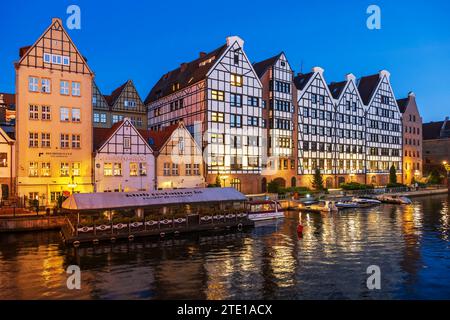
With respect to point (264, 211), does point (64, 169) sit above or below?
above

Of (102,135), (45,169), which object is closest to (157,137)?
(102,135)

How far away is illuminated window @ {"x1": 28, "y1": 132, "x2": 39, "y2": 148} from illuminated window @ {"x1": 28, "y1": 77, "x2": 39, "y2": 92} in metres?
5.17

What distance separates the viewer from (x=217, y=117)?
61844 mm

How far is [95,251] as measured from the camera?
31.0 meters

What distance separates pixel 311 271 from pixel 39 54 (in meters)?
40.1

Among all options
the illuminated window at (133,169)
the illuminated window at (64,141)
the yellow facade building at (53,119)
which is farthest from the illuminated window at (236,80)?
the illuminated window at (64,141)

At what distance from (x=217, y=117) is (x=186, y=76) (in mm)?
13222

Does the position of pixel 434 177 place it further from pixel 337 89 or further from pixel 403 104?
pixel 337 89

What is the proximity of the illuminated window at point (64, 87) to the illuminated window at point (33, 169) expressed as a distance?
929 centimetres

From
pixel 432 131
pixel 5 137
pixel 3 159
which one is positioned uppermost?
pixel 432 131

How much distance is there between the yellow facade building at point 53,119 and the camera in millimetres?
45219

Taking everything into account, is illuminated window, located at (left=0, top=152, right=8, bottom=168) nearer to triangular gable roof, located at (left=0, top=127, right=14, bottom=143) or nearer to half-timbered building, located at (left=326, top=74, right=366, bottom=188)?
triangular gable roof, located at (left=0, top=127, right=14, bottom=143)

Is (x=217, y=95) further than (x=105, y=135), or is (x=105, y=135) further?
(x=217, y=95)
